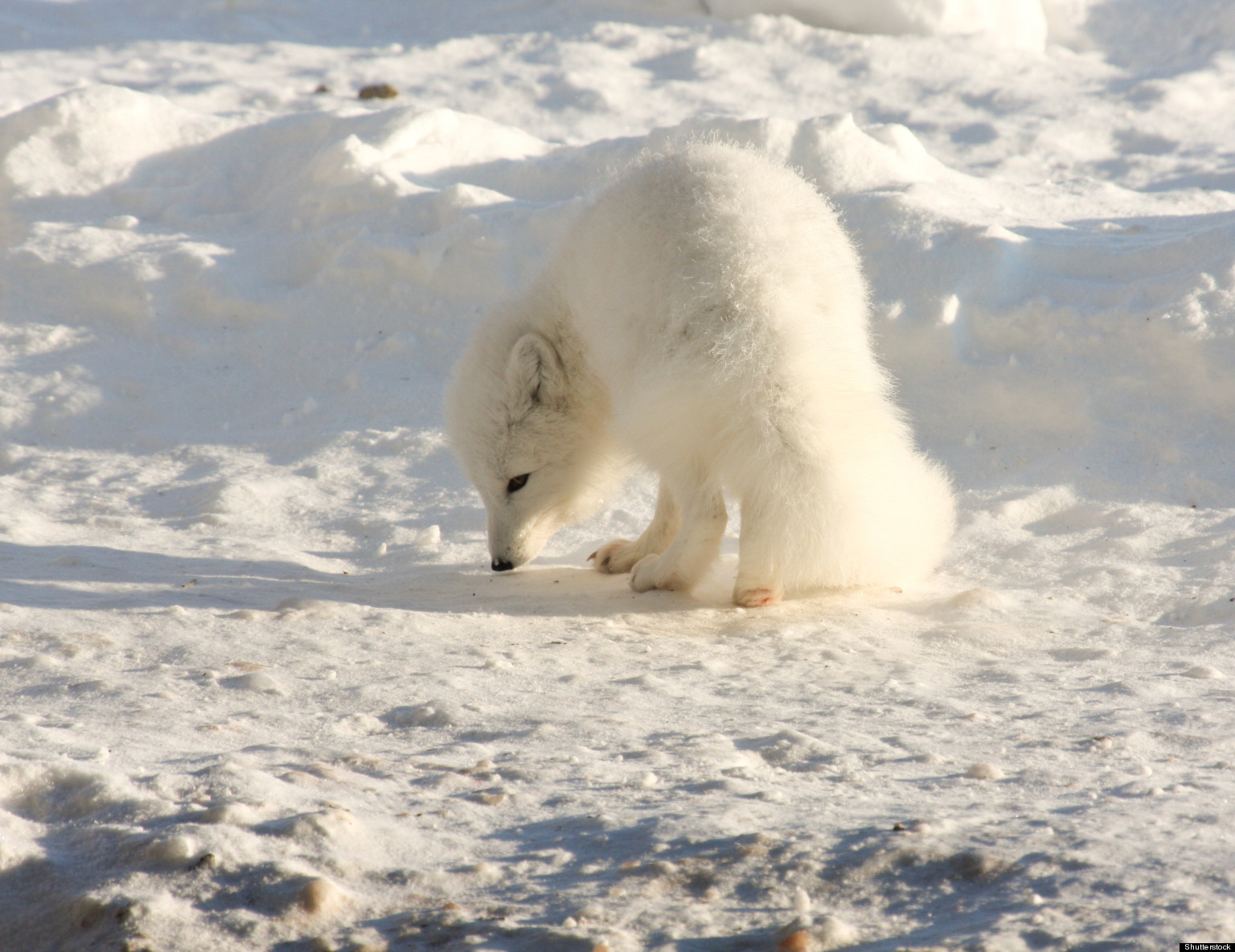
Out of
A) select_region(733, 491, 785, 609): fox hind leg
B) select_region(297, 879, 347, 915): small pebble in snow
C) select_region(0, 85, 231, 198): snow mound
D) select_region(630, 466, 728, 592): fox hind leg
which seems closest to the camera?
select_region(297, 879, 347, 915): small pebble in snow

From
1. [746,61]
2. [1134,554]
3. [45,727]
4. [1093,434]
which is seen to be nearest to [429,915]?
[45,727]

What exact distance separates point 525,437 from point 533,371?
11.0 inches

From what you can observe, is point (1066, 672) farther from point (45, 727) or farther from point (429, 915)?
point (45, 727)

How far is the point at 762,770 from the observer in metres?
2.54

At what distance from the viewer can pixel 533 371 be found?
4.45 m

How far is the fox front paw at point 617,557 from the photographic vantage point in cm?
482

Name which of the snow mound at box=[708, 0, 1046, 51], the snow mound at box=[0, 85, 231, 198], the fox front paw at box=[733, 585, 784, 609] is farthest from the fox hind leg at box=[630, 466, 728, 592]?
the snow mound at box=[708, 0, 1046, 51]

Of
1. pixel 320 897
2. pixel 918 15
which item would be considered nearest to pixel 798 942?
pixel 320 897

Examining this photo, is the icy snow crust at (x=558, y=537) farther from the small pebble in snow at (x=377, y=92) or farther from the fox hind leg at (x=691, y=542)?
the small pebble in snow at (x=377, y=92)

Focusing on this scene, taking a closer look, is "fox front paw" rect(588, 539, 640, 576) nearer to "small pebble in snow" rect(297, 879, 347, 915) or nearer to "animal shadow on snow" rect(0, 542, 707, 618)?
"animal shadow on snow" rect(0, 542, 707, 618)

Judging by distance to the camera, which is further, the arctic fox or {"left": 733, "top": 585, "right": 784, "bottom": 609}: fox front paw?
{"left": 733, "top": 585, "right": 784, "bottom": 609}: fox front paw

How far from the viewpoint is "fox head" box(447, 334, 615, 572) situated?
4504 mm

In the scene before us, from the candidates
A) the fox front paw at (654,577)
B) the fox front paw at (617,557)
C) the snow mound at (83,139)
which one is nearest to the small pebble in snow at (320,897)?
the fox front paw at (654,577)

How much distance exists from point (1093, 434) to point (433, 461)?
10.7 feet
